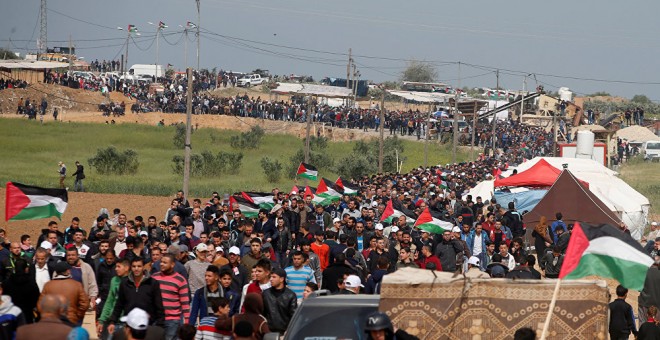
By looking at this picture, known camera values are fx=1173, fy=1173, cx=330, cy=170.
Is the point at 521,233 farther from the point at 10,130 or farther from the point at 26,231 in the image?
the point at 10,130

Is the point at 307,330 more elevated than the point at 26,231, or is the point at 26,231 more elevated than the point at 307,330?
the point at 307,330

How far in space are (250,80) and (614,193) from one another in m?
90.1

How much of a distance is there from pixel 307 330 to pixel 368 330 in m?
1.20

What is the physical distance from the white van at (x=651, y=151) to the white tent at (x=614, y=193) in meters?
37.9

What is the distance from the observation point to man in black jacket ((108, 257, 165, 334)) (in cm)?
1112

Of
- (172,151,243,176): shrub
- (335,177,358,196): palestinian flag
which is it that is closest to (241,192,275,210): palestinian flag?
(335,177,358,196): palestinian flag

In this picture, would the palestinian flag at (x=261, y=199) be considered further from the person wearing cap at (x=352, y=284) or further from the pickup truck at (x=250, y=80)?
the pickup truck at (x=250, y=80)

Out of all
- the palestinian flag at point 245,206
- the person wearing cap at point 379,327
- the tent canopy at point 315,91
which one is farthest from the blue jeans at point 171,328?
the tent canopy at point 315,91

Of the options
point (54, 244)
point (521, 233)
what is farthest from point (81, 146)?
point (54, 244)

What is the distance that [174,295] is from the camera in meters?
11.5

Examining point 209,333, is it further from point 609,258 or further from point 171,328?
point 609,258

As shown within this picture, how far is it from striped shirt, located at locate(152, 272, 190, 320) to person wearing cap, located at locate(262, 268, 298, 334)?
0.80 meters

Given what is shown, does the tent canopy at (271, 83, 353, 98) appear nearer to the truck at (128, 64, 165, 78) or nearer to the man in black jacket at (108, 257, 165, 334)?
the truck at (128, 64, 165, 78)

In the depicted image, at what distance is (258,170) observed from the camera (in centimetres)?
6112
